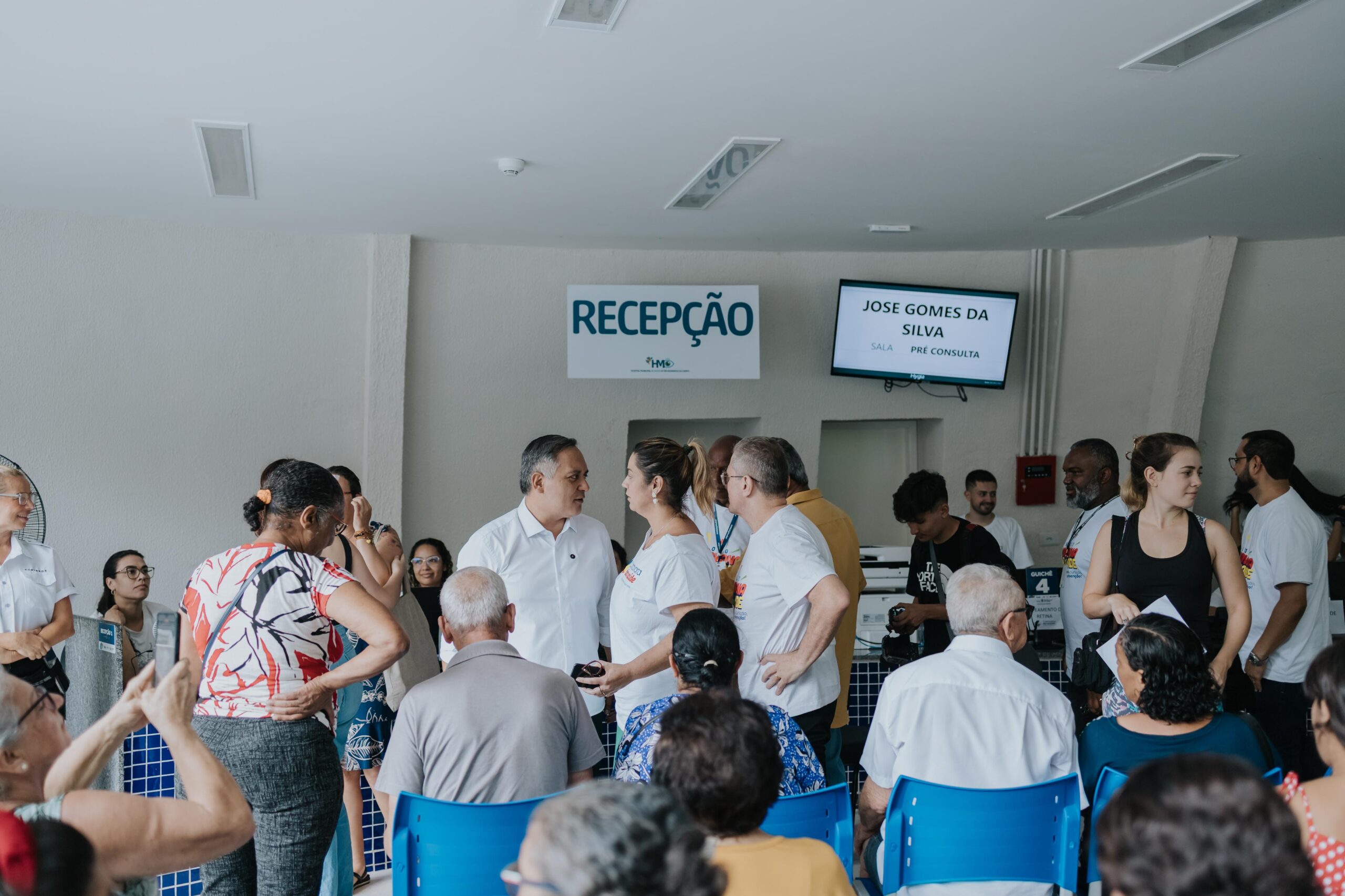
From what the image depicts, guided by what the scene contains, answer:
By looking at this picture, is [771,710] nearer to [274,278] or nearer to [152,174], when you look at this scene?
[152,174]

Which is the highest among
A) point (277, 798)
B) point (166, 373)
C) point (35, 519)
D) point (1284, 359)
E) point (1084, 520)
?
point (1284, 359)

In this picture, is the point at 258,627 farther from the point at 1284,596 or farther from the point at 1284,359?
the point at 1284,359

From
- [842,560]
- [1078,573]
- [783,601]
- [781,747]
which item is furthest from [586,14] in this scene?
[1078,573]

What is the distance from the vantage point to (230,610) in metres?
2.35

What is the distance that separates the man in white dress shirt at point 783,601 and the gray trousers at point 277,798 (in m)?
1.22

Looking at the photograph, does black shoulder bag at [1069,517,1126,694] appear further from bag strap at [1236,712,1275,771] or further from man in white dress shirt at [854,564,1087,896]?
man in white dress shirt at [854,564,1087,896]

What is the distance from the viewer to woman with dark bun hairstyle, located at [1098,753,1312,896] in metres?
1.03

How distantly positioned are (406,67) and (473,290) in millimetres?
2887

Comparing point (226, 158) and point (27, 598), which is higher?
point (226, 158)

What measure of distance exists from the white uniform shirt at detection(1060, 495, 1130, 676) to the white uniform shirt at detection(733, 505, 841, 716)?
168 cm

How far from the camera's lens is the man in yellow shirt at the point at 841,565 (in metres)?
3.44

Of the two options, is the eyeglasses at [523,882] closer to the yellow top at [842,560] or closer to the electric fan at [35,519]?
the yellow top at [842,560]

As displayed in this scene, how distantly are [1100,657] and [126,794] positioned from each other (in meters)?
2.75

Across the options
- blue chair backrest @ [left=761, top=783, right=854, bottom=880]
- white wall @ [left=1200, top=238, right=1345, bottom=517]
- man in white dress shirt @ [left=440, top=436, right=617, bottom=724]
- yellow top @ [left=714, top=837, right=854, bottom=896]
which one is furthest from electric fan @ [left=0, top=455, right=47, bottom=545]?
white wall @ [left=1200, top=238, right=1345, bottom=517]
